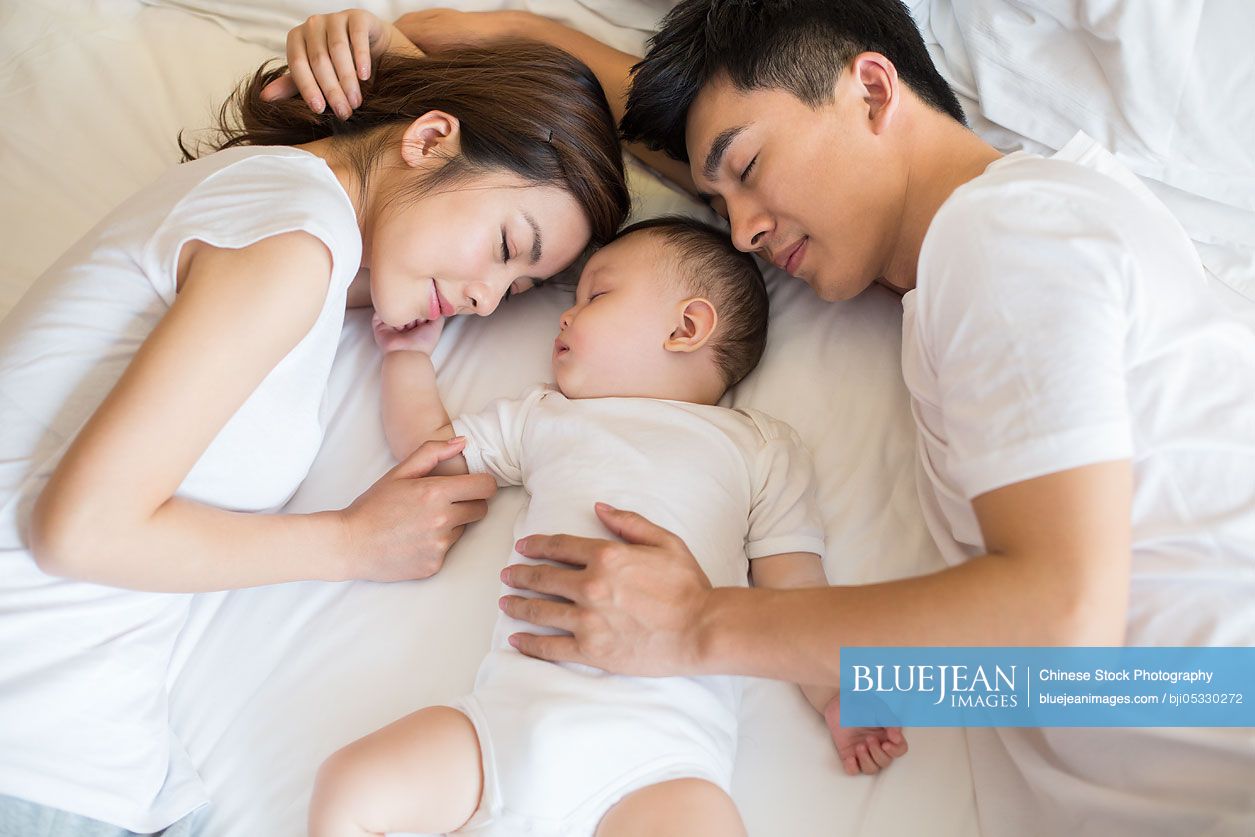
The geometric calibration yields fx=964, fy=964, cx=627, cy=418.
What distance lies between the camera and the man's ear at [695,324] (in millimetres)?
1512

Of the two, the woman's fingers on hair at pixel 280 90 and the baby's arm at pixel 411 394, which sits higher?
the woman's fingers on hair at pixel 280 90

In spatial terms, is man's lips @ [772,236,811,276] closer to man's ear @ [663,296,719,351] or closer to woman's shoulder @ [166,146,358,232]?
man's ear @ [663,296,719,351]

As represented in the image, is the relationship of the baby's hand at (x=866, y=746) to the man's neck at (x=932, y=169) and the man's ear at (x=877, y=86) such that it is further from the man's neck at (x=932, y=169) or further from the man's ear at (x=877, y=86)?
the man's ear at (x=877, y=86)

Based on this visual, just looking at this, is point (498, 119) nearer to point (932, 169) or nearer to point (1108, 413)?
point (932, 169)

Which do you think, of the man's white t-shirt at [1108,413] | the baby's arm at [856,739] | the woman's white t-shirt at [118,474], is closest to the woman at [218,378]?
the woman's white t-shirt at [118,474]

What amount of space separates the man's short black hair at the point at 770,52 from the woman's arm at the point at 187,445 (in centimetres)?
61

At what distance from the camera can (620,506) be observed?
4.37ft

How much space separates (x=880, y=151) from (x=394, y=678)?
1.02 metres

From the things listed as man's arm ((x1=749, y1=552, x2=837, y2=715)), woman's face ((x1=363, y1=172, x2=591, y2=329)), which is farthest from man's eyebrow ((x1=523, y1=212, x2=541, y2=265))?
man's arm ((x1=749, y1=552, x2=837, y2=715))

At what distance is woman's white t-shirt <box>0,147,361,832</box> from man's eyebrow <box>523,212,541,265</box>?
274 mm

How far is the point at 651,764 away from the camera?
1123 mm

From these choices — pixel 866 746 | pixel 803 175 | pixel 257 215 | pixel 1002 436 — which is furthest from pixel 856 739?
pixel 257 215

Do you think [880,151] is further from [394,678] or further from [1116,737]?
[394,678]

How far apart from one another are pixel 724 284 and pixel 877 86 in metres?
0.37
